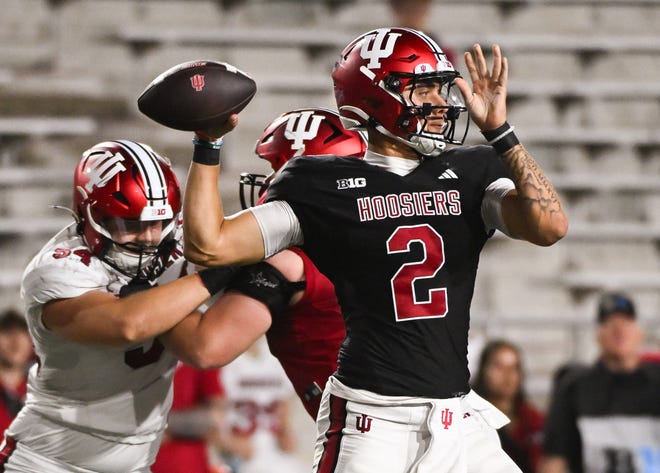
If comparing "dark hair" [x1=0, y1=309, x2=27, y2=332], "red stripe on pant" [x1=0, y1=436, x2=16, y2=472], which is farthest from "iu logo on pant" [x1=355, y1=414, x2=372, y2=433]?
"dark hair" [x1=0, y1=309, x2=27, y2=332]

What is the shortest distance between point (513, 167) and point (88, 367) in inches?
50.1

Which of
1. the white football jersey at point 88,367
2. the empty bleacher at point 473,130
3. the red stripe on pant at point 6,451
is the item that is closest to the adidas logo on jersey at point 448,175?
the white football jersey at point 88,367

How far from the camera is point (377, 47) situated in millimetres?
2816

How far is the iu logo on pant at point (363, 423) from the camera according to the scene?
2619mm

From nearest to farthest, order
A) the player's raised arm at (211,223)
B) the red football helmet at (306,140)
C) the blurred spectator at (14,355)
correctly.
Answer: the player's raised arm at (211,223)
the red football helmet at (306,140)
the blurred spectator at (14,355)

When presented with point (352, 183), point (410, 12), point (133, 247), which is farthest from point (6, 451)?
point (410, 12)

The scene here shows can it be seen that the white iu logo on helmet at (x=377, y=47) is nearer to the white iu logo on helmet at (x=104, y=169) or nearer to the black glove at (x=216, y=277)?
the black glove at (x=216, y=277)

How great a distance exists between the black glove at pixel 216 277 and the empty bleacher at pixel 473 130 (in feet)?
13.0

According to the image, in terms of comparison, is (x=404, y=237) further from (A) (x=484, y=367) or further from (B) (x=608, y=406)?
(B) (x=608, y=406)

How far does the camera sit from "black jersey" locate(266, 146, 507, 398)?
2652 millimetres

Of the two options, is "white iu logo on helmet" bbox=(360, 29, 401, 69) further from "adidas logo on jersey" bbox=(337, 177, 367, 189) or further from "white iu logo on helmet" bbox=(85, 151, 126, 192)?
"white iu logo on helmet" bbox=(85, 151, 126, 192)

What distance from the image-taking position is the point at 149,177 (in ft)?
10.1

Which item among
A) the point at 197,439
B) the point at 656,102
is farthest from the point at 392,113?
the point at 656,102

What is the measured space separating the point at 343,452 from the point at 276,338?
500mm
